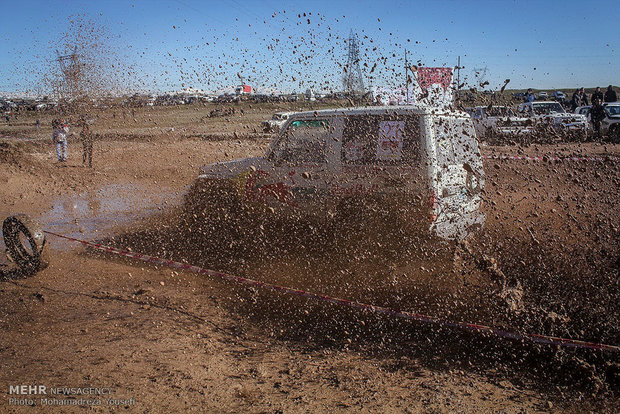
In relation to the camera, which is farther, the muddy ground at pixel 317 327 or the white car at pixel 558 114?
the white car at pixel 558 114

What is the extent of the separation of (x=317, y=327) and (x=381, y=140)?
2.20m

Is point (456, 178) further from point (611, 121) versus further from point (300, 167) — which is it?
point (611, 121)

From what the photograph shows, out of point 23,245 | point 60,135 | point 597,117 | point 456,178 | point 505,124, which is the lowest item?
point 23,245

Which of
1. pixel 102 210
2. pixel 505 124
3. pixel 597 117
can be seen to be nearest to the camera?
pixel 505 124

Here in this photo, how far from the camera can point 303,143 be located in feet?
18.5

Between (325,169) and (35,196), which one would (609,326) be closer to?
(325,169)

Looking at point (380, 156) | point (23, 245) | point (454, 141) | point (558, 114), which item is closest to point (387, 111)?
point (380, 156)

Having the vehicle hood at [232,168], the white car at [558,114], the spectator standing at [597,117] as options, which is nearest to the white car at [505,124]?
the vehicle hood at [232,168]

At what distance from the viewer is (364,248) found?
208 inches

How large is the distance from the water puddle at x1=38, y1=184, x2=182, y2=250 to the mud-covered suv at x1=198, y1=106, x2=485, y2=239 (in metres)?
3.58

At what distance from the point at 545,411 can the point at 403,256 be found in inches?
93.1

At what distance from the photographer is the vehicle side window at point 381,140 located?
4.87 meters

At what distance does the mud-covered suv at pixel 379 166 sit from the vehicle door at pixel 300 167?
1 centimetres

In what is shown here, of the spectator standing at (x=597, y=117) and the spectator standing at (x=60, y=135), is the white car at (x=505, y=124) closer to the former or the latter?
the spectator standing at (x=597, y=117)
